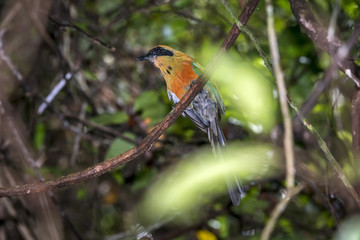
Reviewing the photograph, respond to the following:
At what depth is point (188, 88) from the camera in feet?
6.75

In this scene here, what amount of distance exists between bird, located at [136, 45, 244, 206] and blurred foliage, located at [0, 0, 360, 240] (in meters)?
0.10

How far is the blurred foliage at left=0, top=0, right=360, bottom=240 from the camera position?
2.40 m

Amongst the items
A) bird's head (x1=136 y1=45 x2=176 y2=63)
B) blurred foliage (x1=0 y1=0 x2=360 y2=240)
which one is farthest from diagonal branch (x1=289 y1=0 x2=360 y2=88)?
bird's head (x1=136 y1=45 x2=176 y2=63)

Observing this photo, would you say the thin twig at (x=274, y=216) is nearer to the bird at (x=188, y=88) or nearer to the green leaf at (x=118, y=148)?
the bird at (x=188, y=88)

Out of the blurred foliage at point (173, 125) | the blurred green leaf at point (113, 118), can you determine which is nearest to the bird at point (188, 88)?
the blurred foliage at point (173, 125)

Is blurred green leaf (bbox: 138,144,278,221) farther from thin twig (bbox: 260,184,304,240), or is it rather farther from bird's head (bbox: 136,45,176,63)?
bird's head (bbox: 136,45,176,63)

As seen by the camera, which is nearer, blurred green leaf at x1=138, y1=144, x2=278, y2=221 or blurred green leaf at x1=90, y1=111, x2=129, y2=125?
blurred green leaf at x1=138, y1=144, x2=278, y2=221

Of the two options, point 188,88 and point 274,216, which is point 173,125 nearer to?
point 188,88

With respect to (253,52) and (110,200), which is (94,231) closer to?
(110,200)

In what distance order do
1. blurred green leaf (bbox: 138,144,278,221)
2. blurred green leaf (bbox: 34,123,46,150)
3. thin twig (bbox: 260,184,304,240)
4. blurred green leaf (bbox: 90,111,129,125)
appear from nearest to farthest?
thin twig (bbox: 260,184,304,240)
blurred green leaf (bbox: 138,144,278,221)
blurred green leaf (bbox: 90,111,129,125)
blurred green leaf (bbox: 34,123,46,150)

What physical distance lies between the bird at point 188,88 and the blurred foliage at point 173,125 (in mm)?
104

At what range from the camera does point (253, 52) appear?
3154 millimetres

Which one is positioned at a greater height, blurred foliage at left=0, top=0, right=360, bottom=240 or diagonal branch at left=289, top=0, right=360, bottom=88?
diagonal branch at left=289, top=0, right=360, bottom=88

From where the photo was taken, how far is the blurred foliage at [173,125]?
2.40 m
